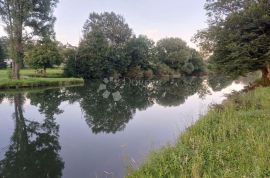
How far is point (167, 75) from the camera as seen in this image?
3041 inches

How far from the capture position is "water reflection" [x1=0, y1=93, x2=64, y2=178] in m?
8.16

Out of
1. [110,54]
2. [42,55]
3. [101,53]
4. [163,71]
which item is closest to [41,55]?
[42,55]

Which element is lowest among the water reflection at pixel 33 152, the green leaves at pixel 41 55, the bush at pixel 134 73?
the water reflection at pixel 33 152

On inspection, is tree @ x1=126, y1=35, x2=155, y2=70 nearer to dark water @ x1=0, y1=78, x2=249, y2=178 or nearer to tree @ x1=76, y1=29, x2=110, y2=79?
tree @ x1=76, y1=29, x2=110, y2=79

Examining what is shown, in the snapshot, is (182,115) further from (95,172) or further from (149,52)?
(149,52)

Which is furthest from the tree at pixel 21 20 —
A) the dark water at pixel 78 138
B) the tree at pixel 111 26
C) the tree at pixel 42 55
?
the tree at pixel 111 26

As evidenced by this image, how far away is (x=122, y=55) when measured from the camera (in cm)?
6431

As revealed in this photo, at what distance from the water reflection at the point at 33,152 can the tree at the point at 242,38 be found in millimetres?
12015

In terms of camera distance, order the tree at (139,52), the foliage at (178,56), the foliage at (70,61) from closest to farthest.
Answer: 1. the foliage at (70,61)
2. the tree at (139,52)
3. the foliage at (178,56)

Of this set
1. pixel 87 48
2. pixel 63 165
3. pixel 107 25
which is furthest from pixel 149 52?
pixel 63 165

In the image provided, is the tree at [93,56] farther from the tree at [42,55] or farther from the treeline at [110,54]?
the tree at [42,55]

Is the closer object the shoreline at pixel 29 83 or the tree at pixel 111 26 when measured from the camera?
the shoreline at pixel 29 83

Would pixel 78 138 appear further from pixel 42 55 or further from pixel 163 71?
pixel 163 71

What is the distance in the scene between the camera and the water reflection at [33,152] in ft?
26.8
